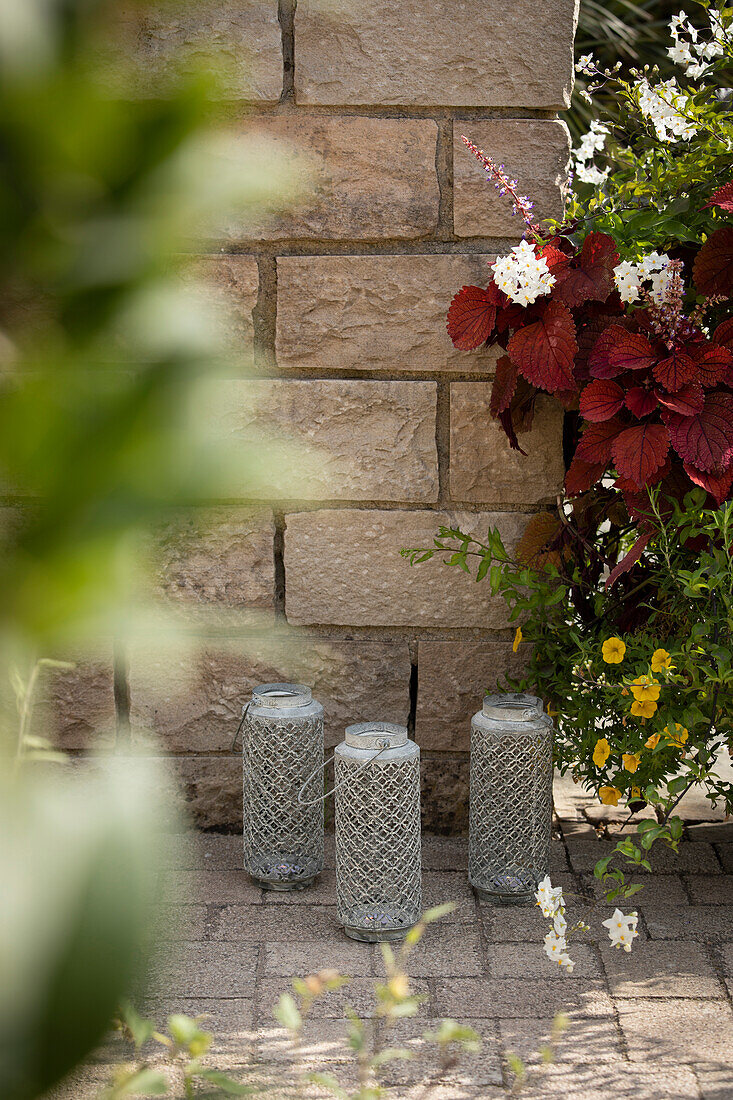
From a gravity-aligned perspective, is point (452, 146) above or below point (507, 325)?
above

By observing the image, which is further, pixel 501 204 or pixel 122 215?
pixel 501 204

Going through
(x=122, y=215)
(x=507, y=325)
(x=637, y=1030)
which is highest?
(x=122, y=215)

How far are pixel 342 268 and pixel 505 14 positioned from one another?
0.62 metres

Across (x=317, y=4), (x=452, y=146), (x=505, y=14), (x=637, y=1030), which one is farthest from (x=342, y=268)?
(x=317, y=4)

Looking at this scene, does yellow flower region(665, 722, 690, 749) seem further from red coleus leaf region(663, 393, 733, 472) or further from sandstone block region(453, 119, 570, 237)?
sandstone block region(453, 119, 570, 237)

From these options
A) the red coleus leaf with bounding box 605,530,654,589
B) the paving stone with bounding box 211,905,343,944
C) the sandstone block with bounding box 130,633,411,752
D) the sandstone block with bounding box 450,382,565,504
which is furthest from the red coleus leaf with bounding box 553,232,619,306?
the paving stone with bounding box 211,905,343,944

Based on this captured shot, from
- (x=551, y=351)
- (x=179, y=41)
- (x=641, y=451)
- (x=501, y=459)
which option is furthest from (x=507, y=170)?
(x=179, y=41)

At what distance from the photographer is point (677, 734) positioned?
2.06m

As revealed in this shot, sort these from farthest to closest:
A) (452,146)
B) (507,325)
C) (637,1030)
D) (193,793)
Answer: (193,793), (452,146), (507,325), (637,1030)

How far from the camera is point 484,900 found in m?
2.31

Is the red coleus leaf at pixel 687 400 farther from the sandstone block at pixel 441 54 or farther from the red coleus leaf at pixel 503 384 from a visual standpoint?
the sandstone block at pixel 441 54

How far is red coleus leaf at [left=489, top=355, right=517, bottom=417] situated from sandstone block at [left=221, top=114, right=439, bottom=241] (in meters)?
0.38

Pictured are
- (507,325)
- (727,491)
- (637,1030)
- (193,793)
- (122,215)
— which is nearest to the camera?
(122,215)

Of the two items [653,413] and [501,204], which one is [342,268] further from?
[653,413]
